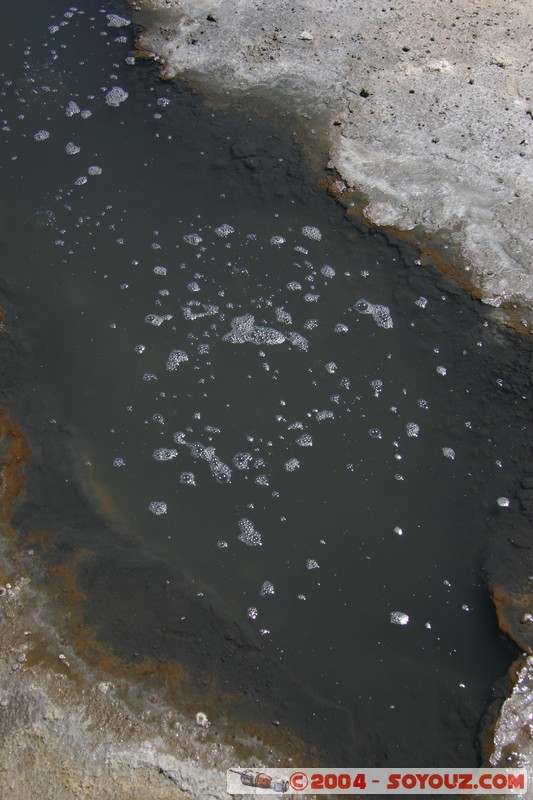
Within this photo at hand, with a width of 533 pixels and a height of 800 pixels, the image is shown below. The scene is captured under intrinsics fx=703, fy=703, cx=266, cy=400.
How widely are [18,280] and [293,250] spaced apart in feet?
6.86

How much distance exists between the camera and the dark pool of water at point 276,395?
3.85 meters

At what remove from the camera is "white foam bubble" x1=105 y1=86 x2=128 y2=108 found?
6.41 m

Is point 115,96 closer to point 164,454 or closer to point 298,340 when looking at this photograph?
point 298,340

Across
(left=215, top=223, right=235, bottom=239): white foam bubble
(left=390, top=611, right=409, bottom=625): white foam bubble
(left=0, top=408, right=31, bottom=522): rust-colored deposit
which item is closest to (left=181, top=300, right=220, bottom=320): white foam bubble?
(left=215, top=223, right=235, bottom=239): white foam bubble

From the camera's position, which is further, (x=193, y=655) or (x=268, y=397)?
(x=268, y=397)

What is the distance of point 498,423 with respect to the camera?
15.1ft

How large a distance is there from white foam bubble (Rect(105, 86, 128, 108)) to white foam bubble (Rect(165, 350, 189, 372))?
289cm

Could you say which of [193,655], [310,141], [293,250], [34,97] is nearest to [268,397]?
[293,250]

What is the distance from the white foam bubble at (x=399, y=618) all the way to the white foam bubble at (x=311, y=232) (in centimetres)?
286

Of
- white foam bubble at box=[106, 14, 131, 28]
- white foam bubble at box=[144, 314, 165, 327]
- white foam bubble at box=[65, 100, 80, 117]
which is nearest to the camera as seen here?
white foam bubble at box=[144, 314, 165, 327]

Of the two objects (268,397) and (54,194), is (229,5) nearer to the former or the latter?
(54,194)

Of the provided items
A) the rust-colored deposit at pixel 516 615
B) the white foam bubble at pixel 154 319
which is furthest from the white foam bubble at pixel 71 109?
the rust-colored deposit at pixel 516 615

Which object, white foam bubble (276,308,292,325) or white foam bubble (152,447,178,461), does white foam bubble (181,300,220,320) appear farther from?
white foam bubble (152,447,178,461)

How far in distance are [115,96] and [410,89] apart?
2.68m
